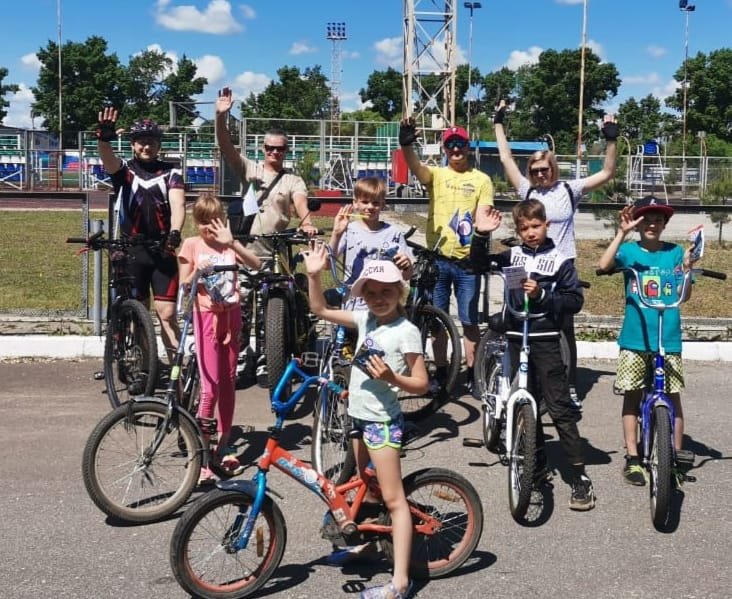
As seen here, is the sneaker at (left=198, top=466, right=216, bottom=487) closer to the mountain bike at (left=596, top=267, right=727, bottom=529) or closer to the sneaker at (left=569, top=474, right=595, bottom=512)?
the sneaker at (left=569, top=474, right=595, bottom=512)

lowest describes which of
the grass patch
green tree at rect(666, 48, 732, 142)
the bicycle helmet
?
the grass patch

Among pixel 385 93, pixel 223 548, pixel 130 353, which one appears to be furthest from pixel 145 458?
pixel 385 93

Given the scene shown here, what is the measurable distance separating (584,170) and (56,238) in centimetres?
2087

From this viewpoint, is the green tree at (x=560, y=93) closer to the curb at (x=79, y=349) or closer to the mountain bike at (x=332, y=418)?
the curb at (x=79, y=349)

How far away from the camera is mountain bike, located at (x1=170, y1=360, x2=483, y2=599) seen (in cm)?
370

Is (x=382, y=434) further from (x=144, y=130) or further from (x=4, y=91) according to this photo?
(x=4, y=91)

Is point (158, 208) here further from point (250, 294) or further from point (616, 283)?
point (616, 283)

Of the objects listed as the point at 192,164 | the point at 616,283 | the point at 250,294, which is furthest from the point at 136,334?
the point at 192,164

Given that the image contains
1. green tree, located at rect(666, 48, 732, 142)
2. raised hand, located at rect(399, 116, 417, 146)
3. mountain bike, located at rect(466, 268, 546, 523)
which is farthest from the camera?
green tree, located at rect(666, 48, 732, 142)

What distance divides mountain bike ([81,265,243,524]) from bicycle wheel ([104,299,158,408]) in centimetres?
142

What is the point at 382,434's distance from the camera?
152 inches

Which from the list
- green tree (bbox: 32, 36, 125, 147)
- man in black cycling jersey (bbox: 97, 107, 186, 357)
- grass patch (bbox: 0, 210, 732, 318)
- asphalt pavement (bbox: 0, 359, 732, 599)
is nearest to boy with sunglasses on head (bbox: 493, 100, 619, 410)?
asphalt pavement (bbox: 0, 359, 732, 599)

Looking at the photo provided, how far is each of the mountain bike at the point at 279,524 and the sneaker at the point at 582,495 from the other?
1021 mm

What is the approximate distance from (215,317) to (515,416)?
6.13 feet
